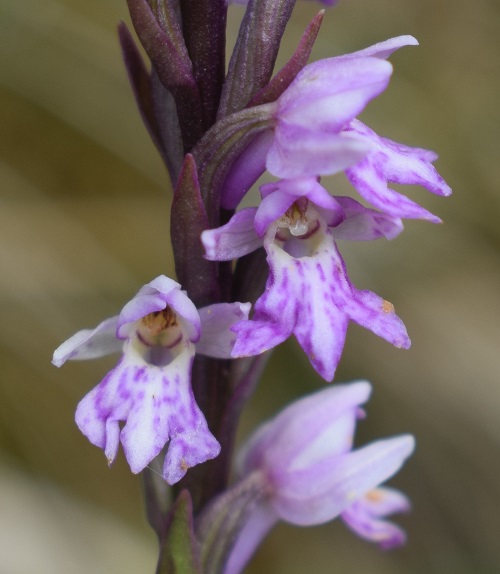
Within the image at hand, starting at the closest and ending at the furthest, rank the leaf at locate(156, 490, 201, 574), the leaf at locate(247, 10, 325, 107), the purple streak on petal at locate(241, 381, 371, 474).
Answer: the leaf at locate(247, 10, 325, 107), the leaf at locate(156, 490, 201, 574), the purple streak on petal at locate(241, 381, 371, 474)

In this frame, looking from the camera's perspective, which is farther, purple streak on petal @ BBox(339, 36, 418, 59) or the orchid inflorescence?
purple streak on petal @ BBox(339, 36, 418, 59)

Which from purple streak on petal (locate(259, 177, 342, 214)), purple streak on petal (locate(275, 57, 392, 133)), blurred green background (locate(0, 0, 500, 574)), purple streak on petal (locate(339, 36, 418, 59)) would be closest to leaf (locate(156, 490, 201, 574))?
purple streak on petal (locate(259, 177, 342, 214))

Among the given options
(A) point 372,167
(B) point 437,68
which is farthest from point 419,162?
(B) point 437,68

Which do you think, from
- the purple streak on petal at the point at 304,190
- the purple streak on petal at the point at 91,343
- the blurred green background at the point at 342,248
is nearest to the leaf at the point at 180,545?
the purple streak on petal at the point at 91,343

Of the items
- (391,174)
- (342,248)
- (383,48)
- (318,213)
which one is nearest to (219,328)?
(318,213)

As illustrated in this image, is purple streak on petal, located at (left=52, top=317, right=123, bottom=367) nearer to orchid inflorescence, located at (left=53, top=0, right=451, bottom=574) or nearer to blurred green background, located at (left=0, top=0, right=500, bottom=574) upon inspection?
orchid inflorescence, located at (left=53, top=0, right=451, bottom=574)

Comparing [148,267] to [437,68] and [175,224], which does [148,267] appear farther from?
[175,224]

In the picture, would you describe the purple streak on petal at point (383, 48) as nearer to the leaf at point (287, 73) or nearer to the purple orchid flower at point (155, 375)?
the leaf at point (287, 73)

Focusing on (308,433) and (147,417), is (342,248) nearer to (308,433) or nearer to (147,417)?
(308,433)
